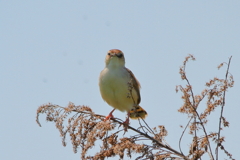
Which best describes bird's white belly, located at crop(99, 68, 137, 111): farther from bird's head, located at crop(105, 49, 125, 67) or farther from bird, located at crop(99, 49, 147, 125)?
bird's head, located at crop(105, 49, 125, 67)

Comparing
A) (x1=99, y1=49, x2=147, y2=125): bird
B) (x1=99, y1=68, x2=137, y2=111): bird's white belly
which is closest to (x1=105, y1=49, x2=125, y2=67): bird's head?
(x1=99, y1=49, x2=147, y2=125): bird

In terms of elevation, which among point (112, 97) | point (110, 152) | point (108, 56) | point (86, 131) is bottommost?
point (110, 152)

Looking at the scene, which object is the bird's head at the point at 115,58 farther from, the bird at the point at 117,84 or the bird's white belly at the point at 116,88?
the bird's white belly at the point at 116,88

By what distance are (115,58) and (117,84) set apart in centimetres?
62

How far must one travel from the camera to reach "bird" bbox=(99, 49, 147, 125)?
583 centimetres

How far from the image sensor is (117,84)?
583 centimetres

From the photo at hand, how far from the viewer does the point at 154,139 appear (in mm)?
3316

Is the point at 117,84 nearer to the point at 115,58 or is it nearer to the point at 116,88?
the point at 116,88

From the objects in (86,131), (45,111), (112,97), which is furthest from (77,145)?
(112,97)

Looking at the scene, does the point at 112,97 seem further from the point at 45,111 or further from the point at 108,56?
the point at 45,111

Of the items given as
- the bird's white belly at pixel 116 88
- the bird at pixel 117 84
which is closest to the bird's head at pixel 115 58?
the bird at pixel 117 84

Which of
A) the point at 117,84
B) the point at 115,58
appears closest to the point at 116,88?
the point at 117,84

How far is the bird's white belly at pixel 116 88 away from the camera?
19.1 feet

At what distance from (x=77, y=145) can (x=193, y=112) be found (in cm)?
108
